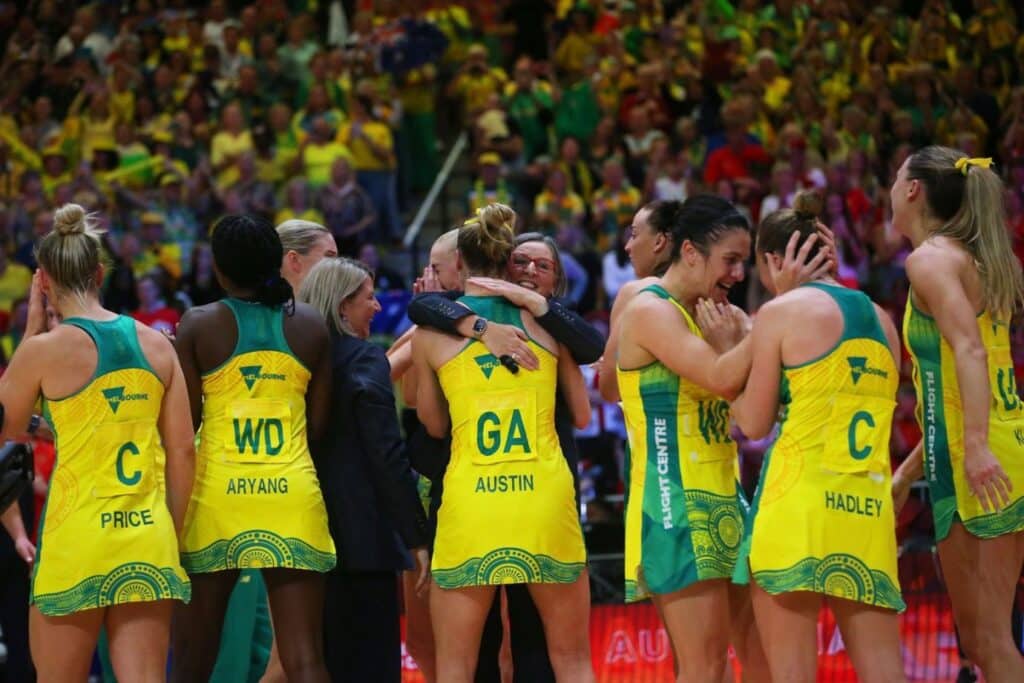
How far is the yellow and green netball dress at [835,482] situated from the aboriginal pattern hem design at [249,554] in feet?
5.44

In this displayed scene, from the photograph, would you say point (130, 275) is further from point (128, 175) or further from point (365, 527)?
point (365, 527)

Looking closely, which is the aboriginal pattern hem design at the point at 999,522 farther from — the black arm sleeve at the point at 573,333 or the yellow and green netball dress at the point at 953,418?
the black arm sleeve at the point at 573,333

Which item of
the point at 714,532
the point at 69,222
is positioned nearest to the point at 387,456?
the point at 714,532

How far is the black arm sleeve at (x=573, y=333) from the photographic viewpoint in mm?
5547

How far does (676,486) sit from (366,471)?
1335 millimetres

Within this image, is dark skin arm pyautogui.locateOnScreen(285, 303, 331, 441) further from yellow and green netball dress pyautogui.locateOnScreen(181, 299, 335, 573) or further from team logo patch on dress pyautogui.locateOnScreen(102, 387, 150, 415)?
team logo patch on dress pyautogui.locateOnScreen(102, 387, 150, 415)

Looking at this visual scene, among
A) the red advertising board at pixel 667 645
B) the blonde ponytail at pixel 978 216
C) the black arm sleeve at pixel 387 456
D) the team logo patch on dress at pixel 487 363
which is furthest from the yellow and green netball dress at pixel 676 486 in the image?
the red advertising board at pixel 667 645

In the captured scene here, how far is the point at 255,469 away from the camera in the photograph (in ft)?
18.1

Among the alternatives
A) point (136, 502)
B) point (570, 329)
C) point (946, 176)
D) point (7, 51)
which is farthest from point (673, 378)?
point (7, 51)

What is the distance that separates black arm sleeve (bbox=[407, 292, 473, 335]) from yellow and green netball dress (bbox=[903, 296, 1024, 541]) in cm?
169

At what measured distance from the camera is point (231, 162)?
1482cm

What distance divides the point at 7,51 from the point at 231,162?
4.01 meters

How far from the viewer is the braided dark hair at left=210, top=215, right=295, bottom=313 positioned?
5551 millimetres

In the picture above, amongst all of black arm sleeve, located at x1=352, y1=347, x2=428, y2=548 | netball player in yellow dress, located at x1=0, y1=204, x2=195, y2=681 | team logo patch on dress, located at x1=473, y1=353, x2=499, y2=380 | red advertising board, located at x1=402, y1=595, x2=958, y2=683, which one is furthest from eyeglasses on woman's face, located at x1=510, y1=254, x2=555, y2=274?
red advertising board, located at x1=402, y1=595, x2=958, y2=683
